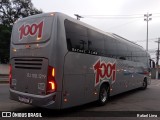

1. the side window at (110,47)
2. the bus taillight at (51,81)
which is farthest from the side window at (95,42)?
the bus taillight at (51,81)

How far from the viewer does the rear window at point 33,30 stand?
7.87 m

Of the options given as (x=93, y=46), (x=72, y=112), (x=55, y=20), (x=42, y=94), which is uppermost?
(x=55, y=20)

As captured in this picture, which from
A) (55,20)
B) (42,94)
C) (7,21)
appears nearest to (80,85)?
(42,94)

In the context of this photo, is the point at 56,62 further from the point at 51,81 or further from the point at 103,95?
the point at 103,95

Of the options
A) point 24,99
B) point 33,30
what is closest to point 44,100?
point 24,99

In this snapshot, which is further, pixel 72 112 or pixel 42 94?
pixel 72 112

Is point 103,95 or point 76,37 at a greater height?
point 76,37

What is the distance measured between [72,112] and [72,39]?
2691mm

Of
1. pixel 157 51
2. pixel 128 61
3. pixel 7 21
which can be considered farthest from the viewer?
pixel 157 51

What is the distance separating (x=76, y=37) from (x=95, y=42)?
1.49m

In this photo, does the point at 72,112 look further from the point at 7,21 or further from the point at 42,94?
the point at 7,21

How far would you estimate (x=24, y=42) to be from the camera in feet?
27.5

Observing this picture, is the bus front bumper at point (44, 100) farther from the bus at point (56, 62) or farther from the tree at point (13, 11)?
the tree at point (13, 11)

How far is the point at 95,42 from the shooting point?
387 inches
